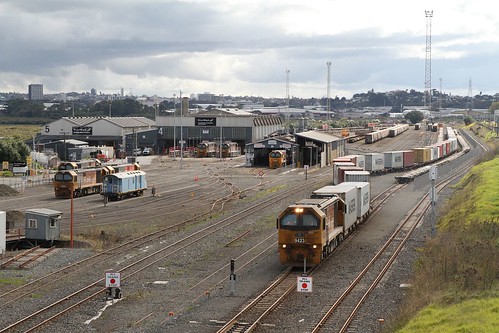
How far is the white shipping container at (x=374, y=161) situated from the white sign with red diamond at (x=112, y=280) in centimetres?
5586

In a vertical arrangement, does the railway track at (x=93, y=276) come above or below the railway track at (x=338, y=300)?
below

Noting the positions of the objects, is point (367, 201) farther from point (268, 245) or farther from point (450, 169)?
point (450, 169)

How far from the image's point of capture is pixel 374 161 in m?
80.9

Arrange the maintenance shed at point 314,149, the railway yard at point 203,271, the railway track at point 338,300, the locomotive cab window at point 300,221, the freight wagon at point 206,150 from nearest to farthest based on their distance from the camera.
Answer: the railway track at point 338,300
the railway yard at point 203,271
the locomotive cab window at point 300,221
the maintenance shed at point 314,149
the freight wagon at point 206,150

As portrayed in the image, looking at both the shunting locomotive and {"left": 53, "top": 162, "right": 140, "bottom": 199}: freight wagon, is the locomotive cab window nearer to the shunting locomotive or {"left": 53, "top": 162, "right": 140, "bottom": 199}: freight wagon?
the shunting locomotive

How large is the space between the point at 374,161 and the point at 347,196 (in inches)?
1741

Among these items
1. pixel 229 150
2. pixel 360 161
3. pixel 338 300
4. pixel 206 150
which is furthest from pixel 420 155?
pixel 338 300

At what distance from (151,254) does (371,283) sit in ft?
39.4

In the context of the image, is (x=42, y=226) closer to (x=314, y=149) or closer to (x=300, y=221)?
(x=300, y=221)

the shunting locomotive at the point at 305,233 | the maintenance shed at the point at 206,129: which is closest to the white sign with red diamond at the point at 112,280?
the shunting locomotive at the point at 305,233

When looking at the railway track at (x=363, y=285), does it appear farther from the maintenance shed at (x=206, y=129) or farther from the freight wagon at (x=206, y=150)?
the maintenance shed at (x=206, y=129)

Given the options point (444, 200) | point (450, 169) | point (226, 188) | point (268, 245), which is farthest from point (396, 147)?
point (268, 245)

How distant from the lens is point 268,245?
125 ft

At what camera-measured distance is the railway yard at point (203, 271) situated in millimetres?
23641
